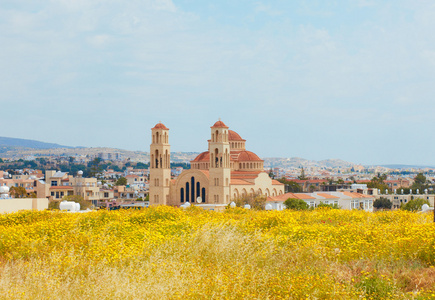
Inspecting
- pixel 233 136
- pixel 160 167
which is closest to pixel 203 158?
pixel 233 136

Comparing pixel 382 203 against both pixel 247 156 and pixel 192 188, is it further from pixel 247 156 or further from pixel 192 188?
pixel 192 188

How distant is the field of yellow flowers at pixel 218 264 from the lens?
9133 mm

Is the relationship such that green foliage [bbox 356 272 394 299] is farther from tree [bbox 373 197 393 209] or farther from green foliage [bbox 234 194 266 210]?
tree [bbox 373 197 393 209]

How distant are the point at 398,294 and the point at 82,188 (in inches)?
2962

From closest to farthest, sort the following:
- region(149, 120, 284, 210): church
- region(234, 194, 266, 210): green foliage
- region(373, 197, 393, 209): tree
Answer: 1. region(234, 194, 266, 210): green foliage
2. region(149, 120, 284, 210): church
3. region(373, 197, 393, 209): tree

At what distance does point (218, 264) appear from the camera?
426 inches

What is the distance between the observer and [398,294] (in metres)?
9.05

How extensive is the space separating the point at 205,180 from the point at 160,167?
5.19 metres

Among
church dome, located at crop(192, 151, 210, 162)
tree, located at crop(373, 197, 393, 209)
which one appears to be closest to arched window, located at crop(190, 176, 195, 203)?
church dome, located at crop(192, 151, 210, 162)

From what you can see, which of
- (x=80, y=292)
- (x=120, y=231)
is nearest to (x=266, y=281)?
(x=80, y=292)

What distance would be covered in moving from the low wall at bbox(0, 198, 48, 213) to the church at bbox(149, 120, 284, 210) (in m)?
31.0

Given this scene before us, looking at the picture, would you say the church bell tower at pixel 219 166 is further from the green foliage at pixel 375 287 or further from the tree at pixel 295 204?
→ the green foliage at pixel 375 287

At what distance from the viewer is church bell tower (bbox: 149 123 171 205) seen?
63969 mm

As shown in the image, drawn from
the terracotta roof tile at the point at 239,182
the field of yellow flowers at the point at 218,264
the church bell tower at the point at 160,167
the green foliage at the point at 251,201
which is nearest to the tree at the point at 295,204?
the green foliage at the point at 251,201
